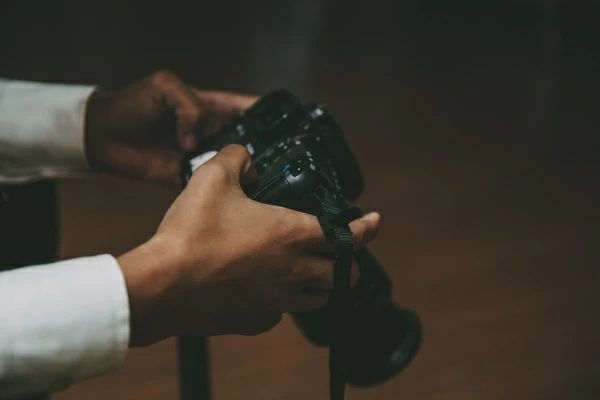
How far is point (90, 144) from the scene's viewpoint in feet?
2.89

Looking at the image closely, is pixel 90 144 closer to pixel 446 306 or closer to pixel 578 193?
pixel 446 306

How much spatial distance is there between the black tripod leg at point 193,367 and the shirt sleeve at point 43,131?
240 mm

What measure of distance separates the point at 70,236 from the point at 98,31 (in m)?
1.53

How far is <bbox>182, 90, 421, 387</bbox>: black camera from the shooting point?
2.23 feet

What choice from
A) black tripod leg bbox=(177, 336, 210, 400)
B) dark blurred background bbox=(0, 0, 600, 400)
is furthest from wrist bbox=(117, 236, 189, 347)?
dark blurred background bbox=(0, 0, 600, 400)

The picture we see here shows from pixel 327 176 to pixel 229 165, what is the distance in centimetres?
10

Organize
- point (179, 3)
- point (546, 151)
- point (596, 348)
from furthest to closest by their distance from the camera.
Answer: point (179, 3), point (546, 151), point (596, 348)

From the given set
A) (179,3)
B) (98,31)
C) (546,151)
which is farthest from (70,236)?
(179,3)

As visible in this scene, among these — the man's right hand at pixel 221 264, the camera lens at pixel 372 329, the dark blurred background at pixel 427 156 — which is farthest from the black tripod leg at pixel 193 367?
the dark blurred background at pixel 427 156

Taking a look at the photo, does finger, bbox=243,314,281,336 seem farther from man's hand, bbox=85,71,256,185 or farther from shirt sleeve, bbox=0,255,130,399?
man's hand, bbox=85,71,256,185

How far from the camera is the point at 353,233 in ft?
2.01

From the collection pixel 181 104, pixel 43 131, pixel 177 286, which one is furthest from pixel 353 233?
pixel 43 131

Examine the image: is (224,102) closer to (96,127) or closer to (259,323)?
(96,127)

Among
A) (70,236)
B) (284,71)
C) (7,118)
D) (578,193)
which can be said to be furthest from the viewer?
(284,71)
